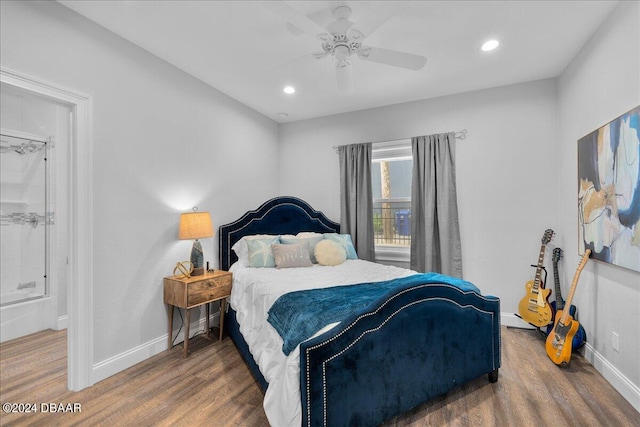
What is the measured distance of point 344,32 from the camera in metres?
2.05

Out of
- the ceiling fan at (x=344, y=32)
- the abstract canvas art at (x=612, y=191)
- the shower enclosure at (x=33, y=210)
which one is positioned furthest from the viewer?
the shower enclosure at (x=33, y=210)

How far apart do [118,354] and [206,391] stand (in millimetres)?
866

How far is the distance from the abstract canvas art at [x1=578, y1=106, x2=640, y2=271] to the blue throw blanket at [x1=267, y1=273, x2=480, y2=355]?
103 centimetres

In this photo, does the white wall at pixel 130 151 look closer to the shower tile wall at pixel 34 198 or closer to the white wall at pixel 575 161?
the shower tile wall at pixel 34 198

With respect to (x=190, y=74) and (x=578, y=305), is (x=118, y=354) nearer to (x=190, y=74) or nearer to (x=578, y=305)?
(x=190, y=74)

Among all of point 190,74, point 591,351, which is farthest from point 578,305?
point 190,74

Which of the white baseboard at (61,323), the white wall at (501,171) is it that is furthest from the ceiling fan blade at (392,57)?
the white baseboard at (61,323)

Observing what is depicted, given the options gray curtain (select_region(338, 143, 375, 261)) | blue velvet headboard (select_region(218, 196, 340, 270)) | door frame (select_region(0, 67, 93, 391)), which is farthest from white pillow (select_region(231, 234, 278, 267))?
door frame (select_region(0, 67, 93, 391))

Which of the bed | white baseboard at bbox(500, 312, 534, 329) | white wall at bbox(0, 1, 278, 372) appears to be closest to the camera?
the bed

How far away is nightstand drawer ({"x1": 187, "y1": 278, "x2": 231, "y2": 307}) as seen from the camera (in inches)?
104

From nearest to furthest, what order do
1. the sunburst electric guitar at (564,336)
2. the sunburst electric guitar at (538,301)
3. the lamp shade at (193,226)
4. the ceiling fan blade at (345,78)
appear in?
the ceiling fan blade at (345,78)
the sunburst electric guitar at (564,336)
the lamp shade at (193,226)
the sunburst electric guitar at (538,301)

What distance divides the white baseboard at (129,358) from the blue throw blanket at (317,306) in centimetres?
133

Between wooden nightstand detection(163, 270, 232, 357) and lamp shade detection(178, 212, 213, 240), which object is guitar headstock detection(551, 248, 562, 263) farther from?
lamp shade detection(178, 212, 213, 240)

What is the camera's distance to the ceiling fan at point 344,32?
1764 millimetres
